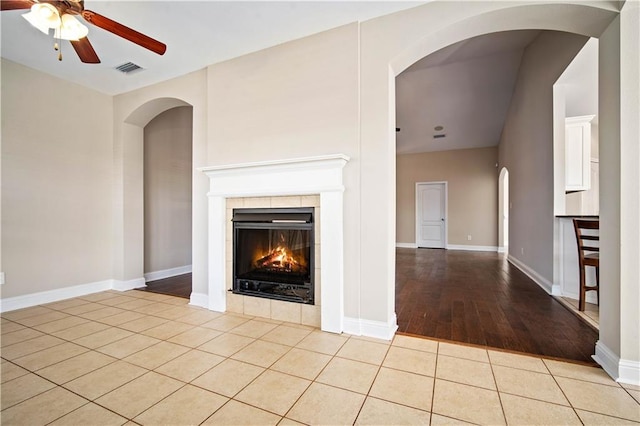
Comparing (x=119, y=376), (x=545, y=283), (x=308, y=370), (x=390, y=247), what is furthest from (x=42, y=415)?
(x=545, y=283)

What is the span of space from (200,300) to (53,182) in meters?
2.44

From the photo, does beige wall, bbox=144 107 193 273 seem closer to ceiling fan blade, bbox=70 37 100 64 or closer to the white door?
ceiling fan blade, bbox=70 37 100 64

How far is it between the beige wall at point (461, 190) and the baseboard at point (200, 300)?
6864 mm

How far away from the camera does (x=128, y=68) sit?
3.51m

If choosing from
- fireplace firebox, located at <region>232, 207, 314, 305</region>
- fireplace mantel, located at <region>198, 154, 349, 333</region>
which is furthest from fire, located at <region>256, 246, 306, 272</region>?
fireplace mantel, located at <region>198, 154, 349, 333</region>

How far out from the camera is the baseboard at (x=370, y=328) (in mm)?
2473

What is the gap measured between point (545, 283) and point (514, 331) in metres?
1.85

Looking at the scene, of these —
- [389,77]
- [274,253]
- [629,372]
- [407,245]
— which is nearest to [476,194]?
[407,245]

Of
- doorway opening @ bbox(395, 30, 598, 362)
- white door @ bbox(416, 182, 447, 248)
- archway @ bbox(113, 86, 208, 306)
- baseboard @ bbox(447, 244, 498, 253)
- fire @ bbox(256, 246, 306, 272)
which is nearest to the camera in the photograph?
doorway opening @ bbox(395, 30, 598, 362)

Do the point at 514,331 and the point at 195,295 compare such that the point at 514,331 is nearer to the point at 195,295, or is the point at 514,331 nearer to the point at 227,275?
the point at 227,275

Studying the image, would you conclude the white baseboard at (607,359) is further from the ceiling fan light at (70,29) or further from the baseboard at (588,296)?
the ceiling fan light at (70,29)

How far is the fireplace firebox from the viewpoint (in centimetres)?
285

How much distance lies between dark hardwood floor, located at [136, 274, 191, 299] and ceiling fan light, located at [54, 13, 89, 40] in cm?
289

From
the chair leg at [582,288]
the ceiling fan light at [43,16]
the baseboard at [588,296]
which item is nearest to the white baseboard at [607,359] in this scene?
the chair leg at [582,288]
